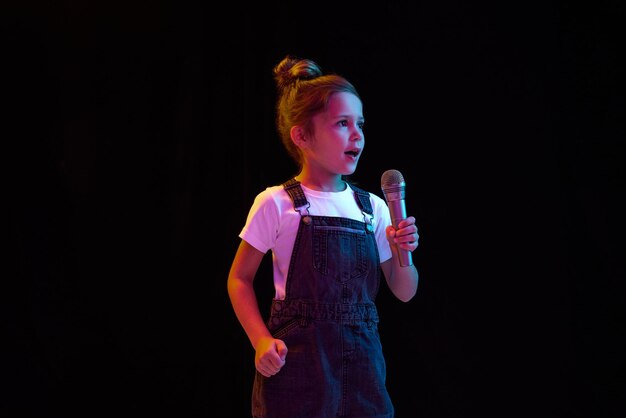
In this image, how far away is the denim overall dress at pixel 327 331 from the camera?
1352 mm

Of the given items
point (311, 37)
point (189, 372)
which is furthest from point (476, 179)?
point (189, 372)

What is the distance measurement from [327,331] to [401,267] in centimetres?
27

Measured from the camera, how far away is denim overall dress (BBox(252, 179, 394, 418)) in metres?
1.35

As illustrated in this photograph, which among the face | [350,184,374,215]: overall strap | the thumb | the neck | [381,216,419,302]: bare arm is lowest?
the thumb

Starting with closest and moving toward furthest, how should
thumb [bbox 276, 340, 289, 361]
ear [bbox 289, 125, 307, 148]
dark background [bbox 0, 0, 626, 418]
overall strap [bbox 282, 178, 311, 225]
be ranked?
1. thumb [bbox 276, 340, 289, 361]
2. overall strap [bbox 282, 178, 311, 225]
3. ear [bbox 289, 125, 307, 148]
4. dark background [bbox 0, 0, 626, 418]

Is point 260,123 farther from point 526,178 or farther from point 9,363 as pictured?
point 9,363

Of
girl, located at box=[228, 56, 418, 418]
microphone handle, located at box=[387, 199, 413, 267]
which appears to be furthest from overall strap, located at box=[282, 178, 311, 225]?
microphone handle, located at box=[387, 199, 413, 267]

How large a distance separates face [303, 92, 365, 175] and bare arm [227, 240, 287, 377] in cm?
30

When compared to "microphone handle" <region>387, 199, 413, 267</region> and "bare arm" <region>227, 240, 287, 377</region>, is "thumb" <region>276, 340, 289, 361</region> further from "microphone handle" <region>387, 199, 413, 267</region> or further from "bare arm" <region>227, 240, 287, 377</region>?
"microphone handle" <region>387, 199, 413, 267</region>

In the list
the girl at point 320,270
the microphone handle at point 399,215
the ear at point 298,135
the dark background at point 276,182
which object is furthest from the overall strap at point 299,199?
the dark background at point 276,182

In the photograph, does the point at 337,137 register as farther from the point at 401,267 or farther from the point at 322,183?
the point at 401,267

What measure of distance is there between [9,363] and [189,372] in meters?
0.55

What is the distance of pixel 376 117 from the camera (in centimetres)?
202

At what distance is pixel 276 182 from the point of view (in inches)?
79.4
